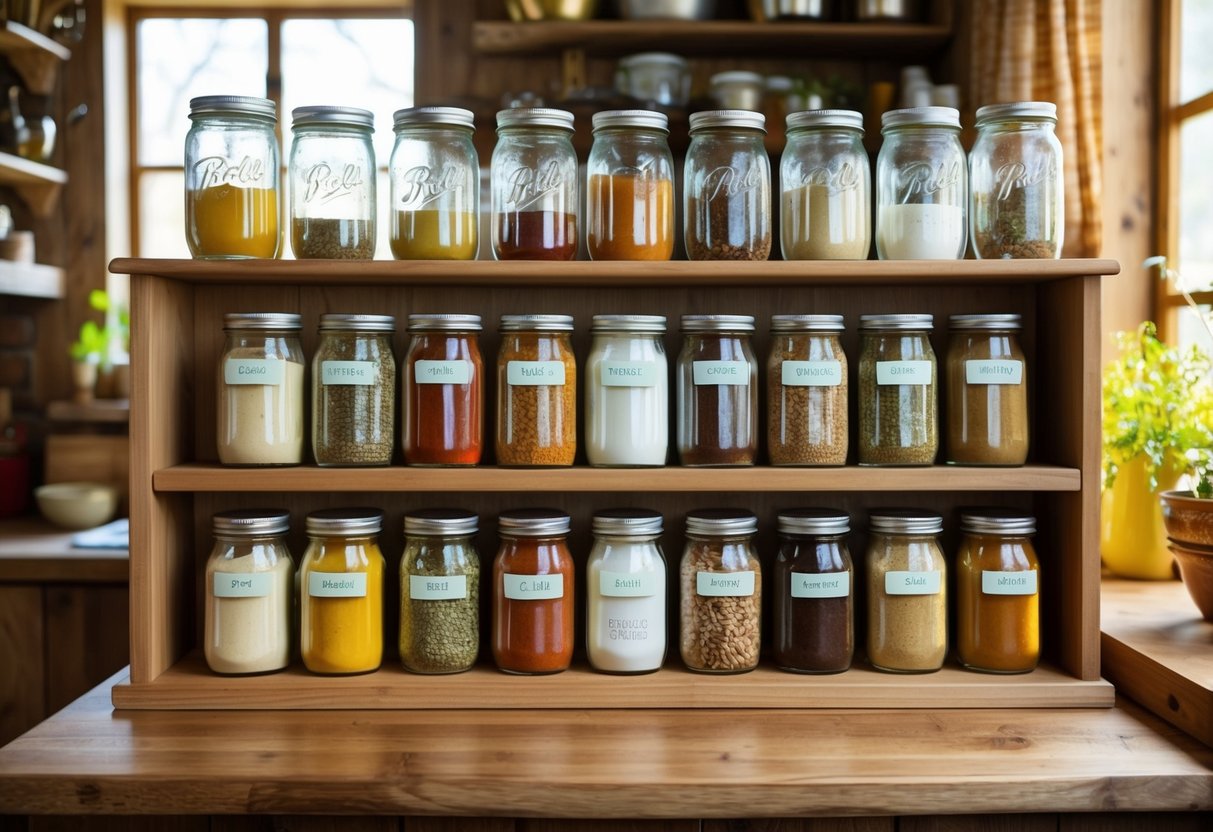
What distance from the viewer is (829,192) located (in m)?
1.49

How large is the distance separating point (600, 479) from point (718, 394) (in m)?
0.20

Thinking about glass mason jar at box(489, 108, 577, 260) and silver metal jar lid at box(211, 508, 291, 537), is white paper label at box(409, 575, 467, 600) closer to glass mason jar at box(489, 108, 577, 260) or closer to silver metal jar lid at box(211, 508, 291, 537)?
silver metal jar lid at box(211, 508, 291, 537)

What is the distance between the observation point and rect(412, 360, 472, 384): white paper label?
1477 mm

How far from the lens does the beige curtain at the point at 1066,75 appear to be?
7.22 feet

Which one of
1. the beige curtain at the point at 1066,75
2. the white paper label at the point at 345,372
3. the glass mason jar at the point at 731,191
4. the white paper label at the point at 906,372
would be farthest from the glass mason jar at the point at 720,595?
the beige curtain at the point at 1066,75

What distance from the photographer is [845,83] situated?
288 centimetres

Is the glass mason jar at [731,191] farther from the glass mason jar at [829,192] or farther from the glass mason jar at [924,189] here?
the glass mason jar at [924,189]

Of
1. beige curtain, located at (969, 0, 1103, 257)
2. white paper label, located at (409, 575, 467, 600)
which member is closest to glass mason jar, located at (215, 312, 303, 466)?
white paper label, located at (409, 575, 467, 600)

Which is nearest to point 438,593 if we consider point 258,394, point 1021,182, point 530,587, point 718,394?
point 530,587

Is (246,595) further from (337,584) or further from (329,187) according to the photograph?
(329,187)

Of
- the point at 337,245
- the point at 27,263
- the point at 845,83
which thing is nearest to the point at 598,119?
the point at 337,245

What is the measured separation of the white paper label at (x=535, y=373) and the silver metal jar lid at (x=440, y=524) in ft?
0.65

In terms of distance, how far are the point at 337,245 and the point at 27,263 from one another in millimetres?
1886

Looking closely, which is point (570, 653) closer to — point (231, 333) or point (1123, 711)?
point (231, 333)
